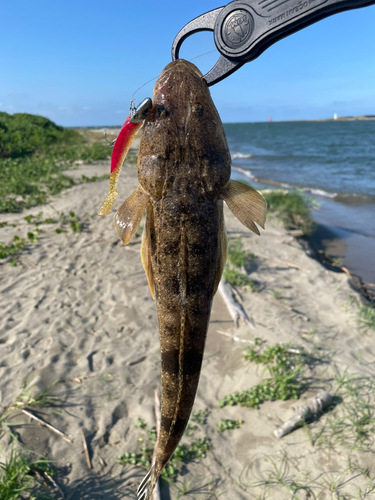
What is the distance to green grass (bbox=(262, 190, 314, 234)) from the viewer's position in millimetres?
12081

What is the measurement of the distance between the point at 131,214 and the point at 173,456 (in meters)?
3.25

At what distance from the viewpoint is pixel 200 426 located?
436 centimetres

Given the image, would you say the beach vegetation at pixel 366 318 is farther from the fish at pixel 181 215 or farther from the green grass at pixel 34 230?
the green grass at pixel 34 230

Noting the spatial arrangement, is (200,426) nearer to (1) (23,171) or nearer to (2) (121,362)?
(2) (121,362)

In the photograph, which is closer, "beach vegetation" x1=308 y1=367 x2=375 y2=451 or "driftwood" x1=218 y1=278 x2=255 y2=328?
"beach vegetation" x1=308 y1=367 x2=375 y2=451

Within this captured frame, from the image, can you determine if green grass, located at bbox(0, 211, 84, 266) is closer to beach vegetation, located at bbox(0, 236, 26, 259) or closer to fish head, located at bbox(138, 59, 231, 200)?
beach vegetation, located at bbox(0, 236, 26, 259)

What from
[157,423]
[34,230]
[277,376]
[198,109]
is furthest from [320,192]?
[198,109]

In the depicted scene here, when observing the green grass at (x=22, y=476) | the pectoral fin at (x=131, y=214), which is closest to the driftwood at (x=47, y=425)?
the green grass at (x=22, y=476)

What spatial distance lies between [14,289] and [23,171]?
10908mm

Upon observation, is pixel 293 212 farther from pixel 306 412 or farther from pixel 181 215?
pixel 181 215

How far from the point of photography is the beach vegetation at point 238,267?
24.0 ft

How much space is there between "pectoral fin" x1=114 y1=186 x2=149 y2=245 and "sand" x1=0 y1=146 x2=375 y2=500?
304 centimetres

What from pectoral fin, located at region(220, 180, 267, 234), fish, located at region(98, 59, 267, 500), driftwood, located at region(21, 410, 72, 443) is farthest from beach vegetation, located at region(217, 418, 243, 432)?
pectoral fin, located at region(220, 180, 267, 234)

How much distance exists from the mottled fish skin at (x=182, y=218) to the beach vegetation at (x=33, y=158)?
35.7 ft
